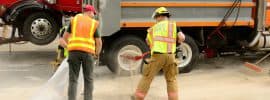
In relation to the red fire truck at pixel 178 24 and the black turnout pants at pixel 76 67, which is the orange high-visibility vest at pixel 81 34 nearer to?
the black turnout pants at pixel 76 67

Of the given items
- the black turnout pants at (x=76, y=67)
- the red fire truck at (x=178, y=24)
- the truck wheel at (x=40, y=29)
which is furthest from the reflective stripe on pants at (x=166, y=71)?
the truck wheel at (x=40, y=29)

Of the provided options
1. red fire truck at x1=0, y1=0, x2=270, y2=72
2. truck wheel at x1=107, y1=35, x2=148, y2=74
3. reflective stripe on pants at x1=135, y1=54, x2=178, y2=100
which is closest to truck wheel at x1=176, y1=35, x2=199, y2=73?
red fire truck at x1=0, y1=0, x2=270, y2=72

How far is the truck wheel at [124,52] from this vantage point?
35.4 feet

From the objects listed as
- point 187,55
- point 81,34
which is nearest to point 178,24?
point 187,55

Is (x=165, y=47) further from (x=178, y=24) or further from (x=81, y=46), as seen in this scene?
(x=178, y=24)

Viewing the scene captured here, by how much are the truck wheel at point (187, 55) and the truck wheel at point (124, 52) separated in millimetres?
750

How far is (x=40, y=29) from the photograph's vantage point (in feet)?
40.5

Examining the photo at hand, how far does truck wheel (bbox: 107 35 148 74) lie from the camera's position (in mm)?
10797

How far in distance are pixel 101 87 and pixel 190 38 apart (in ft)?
7.27

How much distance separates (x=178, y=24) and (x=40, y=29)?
313 centimetres

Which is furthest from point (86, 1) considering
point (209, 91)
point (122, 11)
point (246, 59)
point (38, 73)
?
point (246, 59)

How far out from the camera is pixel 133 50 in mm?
10867

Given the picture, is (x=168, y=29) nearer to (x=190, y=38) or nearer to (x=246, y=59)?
(x=190, y=38)

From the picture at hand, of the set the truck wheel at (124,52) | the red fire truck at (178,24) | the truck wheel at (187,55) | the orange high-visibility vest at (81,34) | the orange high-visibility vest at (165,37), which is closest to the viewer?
the orange high-visibility vest at (81,34)
